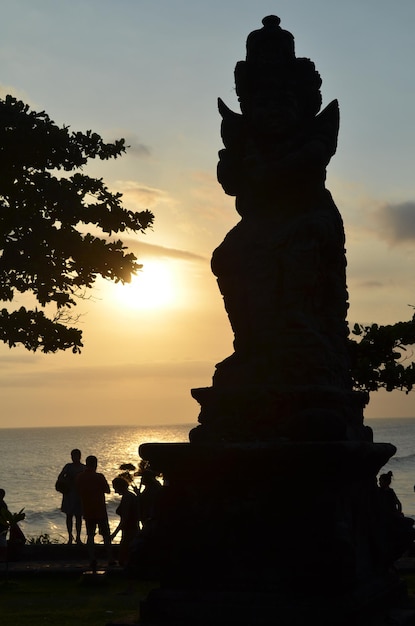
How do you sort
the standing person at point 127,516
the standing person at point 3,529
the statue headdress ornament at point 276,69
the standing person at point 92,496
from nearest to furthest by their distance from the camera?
the statue headdress ornament at point 276,69 < the standing person at point 127,516 < the standing person at point 3,529 < the standing person at point 92,496

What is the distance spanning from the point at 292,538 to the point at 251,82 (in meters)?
3.81

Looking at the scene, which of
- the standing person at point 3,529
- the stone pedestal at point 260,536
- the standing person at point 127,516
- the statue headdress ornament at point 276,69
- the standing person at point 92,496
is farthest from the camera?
the standing person at point 92,496

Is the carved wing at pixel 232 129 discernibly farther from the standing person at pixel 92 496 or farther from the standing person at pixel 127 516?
the standing person at pixel 92 496

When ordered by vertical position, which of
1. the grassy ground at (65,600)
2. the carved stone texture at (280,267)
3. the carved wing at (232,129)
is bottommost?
the grassy ground at (65,600)

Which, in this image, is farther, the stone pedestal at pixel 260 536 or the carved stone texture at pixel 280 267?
the carved stone texture at pixel 280 267

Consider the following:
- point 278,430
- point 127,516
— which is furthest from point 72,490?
point 278,430

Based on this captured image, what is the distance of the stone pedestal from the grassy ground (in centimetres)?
194

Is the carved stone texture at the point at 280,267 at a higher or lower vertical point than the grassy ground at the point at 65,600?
higher

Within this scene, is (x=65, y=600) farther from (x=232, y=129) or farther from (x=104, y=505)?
(x=232, y=129)

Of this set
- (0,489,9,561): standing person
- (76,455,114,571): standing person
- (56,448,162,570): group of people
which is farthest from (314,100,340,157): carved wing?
(0,489,9,561): standing person

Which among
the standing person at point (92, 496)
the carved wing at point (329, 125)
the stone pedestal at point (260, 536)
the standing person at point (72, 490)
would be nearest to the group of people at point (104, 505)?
the standing person at point (92, 496)

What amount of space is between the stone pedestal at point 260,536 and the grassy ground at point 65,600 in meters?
1.94

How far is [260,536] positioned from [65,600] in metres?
5.14

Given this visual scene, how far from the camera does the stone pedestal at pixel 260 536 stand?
6258mm
